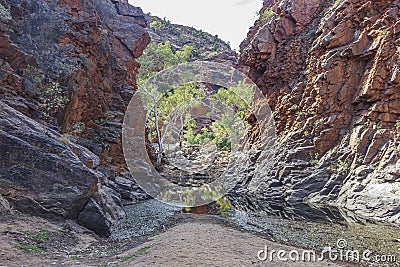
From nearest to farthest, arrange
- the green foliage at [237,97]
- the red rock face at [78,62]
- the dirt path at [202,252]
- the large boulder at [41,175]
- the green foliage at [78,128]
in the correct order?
the dirt path at [202,252] < the large boulder at [41,175] < the red rock face at [78,62] < the green foliage at [78,128] < the green foliage at [237,97]

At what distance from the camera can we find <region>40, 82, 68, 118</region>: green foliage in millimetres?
16062

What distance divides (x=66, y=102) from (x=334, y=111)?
17.0 m

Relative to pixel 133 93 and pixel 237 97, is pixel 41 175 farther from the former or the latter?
pixel 237 97

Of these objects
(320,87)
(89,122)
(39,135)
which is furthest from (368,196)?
(89,122)

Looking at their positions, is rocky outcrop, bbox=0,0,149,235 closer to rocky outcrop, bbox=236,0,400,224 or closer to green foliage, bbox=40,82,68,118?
green foliage, bbox=40,82,68,118

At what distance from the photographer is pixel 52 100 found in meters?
16.5

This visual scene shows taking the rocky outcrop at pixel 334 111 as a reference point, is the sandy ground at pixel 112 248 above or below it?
below

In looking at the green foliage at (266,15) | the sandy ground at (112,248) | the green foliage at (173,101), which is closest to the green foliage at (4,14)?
the sandy ground at (112,248)

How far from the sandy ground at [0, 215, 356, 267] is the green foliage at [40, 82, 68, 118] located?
8.32 m

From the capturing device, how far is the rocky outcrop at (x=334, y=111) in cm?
1630

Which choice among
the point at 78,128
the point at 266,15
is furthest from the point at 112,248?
the point at 266,15

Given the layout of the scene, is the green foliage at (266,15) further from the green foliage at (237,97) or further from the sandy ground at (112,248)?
the sandy ground at (112,248)

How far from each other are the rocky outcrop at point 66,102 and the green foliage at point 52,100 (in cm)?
5

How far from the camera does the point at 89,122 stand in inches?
808
